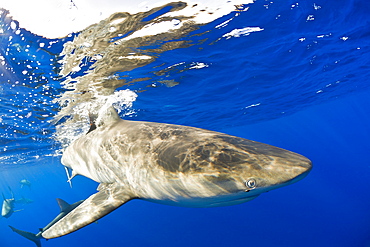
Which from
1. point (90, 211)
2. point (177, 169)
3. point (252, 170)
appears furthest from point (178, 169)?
point (90, 211)

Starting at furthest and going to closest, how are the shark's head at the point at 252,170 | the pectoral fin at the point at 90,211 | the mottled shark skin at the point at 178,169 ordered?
the pectoral fin at the point at 90,211 → the mottled shark skin at the point at 178,169 → the shark's head at the point at 252,170

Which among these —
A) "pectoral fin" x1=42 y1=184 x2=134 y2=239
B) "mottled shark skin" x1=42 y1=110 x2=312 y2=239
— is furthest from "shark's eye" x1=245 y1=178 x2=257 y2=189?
"pectoral fin" x1=42 y1=184 x2=134 y2=239

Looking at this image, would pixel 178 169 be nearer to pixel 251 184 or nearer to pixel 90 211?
pixel 251 184

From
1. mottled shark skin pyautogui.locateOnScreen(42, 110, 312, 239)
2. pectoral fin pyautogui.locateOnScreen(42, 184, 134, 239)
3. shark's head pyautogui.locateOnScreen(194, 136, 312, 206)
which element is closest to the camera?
shark's head pyautogui.locateOnScreen(194, 136, 312, 206)

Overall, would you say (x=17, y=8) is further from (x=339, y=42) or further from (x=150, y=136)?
(x=339, y=42)

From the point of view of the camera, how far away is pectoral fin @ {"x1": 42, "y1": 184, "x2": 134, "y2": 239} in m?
3.29

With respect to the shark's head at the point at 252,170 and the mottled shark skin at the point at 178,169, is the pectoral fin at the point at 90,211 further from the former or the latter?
the shark's head at the point at 252,170

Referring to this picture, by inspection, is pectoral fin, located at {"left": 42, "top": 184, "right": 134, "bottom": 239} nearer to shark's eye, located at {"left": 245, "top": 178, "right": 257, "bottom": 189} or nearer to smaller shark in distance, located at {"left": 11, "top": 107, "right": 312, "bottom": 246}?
smaller shark in distance, located at {"left": 11, "top": 107, "right": 312, "bottom": 246}

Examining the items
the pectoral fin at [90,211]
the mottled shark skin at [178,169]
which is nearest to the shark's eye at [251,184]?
the mottled shark skin at [178,169]

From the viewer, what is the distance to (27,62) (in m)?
7.41

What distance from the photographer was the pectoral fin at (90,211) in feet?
10.8

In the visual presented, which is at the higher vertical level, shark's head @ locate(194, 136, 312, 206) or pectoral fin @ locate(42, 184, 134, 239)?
shark's head @ locate(194, 136, 312, 206)

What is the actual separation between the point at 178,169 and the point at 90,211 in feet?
5.23

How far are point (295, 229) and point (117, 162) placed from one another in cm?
4514
